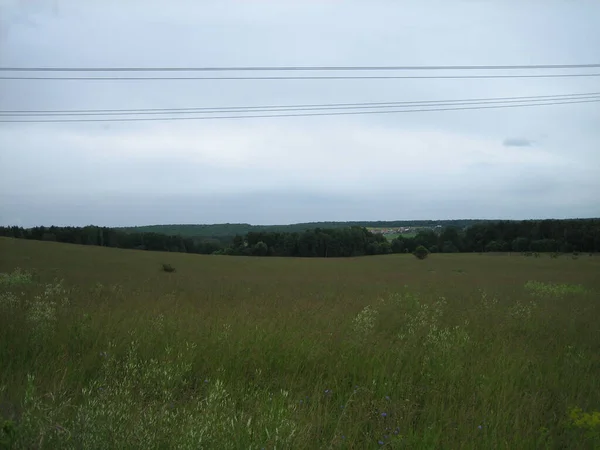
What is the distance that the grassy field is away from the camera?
355cm

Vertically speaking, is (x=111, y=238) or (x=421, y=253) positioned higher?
(x=111, y=238)

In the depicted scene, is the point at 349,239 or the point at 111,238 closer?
the point at 111,238

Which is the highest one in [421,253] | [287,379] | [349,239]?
[349,239]

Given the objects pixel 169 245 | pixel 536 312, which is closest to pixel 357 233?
pixel 169 245

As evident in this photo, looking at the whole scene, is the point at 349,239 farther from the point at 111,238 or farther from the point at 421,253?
the point at 111,238

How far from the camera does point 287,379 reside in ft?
16.9

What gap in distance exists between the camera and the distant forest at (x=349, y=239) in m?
40.2

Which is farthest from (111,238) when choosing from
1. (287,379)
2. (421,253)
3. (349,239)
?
(287,379)

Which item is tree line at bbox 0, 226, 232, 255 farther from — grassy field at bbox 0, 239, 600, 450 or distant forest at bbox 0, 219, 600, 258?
grassy field at bbox 0, 239, 600, 450

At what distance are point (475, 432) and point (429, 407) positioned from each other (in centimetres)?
58

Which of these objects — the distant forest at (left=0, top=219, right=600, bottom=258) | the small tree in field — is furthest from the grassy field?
the small tree in field

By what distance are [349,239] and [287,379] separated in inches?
2222

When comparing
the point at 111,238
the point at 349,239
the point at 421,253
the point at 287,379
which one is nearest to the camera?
the point at 287,379

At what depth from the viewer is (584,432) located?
401 centimetres
